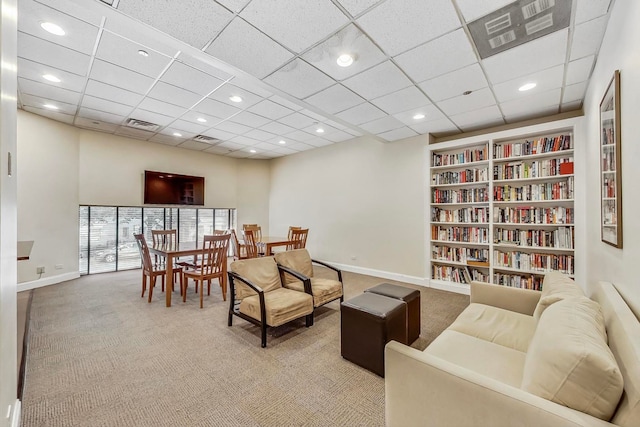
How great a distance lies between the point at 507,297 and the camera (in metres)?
2.37

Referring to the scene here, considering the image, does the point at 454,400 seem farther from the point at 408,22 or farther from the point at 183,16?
the point at 183,16

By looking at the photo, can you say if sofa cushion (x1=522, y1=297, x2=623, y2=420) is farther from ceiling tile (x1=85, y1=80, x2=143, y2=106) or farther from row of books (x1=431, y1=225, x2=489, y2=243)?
ceiling tile (x1=85, y1=80, x2=143, y2=106)

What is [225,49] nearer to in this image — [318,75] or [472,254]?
[318,75]

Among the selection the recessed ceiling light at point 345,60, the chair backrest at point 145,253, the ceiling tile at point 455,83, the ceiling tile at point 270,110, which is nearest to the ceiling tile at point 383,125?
the ceiling tile at point 455,83

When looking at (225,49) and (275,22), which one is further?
(225,49)

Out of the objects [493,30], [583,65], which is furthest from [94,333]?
[583,65]

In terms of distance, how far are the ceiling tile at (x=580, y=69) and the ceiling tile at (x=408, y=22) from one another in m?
1.48

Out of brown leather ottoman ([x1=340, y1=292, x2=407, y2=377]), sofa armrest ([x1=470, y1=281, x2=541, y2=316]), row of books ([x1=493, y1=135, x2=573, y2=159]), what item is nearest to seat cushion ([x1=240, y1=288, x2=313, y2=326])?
brown leather ottoman ([x1=340, y1=292, x2=407, y2=377])

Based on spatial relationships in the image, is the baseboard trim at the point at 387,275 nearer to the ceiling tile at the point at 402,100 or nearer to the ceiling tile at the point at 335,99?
the ceiling tile at the point at 402,100

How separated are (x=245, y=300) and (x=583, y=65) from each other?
4.19 metres

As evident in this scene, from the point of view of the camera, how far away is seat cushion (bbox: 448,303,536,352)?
5.92ft

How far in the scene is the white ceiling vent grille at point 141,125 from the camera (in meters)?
4.69

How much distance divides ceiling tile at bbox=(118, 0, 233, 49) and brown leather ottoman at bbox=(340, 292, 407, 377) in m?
2.60

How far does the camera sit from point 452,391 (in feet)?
3.70
